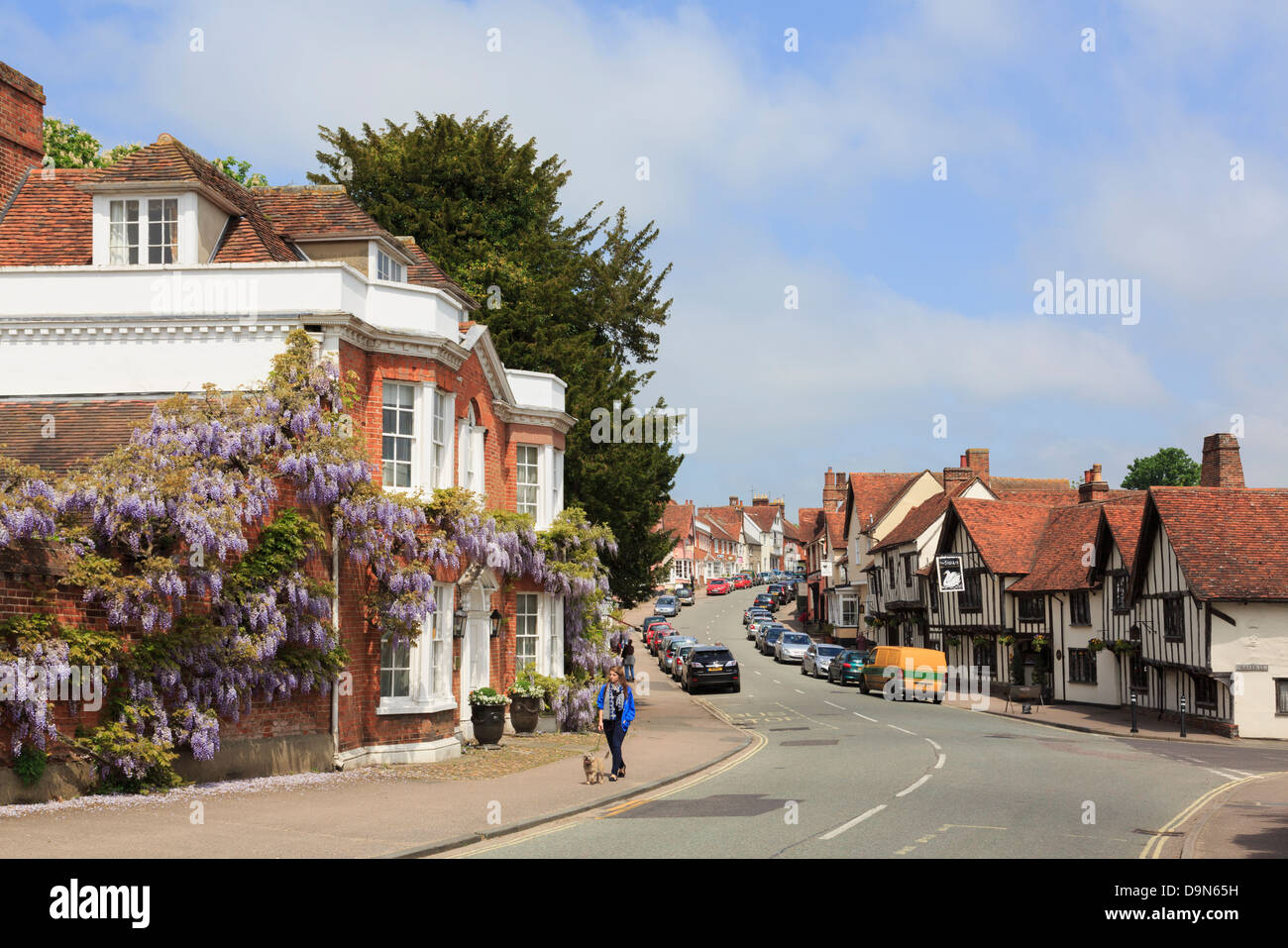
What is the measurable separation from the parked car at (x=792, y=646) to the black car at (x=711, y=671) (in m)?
16.2

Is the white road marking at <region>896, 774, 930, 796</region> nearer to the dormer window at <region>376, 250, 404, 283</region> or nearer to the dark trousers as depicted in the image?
the dark trousers

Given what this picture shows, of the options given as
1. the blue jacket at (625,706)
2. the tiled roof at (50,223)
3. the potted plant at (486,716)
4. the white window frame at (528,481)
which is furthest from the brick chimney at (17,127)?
the blue jacket at (625,706)

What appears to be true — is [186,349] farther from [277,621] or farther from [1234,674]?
[1234,674]

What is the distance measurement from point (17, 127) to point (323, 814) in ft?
61.9

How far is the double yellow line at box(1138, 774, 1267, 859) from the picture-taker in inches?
498

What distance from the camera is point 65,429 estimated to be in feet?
65.8

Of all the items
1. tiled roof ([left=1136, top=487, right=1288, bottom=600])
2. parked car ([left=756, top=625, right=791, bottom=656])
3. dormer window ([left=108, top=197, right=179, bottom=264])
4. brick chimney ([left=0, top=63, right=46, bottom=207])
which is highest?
brick chimney ([left=0, top=63, right=46, bottom=207])

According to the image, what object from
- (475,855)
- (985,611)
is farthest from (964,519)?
(475,855)

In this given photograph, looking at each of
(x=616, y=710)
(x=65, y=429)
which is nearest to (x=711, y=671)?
(x=616, y=710)

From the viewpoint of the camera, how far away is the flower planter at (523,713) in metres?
27.7

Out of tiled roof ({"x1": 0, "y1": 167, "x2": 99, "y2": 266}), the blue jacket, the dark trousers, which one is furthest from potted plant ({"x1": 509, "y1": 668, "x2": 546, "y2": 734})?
tiled roof ({"x1": 0, "y1": 167, "x2": 99, "y2": 266})

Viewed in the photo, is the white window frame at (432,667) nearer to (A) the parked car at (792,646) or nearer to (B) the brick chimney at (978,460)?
(A) the parked car at (792,646)

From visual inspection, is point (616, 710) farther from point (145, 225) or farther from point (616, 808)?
point (145, 225)

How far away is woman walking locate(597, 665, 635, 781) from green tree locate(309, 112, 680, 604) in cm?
1792
